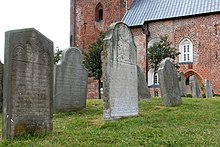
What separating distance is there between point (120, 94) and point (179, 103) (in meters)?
3.76

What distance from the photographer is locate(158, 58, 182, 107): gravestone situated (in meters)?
10.3

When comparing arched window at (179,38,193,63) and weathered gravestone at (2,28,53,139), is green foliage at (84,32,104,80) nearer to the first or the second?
arched window at (179,38,193,63)

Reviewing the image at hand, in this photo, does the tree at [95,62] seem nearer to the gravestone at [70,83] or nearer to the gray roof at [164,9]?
the gray roof at [164,9]

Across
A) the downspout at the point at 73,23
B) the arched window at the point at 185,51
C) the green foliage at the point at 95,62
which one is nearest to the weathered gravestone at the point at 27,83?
the green foliage at the point at 95,62

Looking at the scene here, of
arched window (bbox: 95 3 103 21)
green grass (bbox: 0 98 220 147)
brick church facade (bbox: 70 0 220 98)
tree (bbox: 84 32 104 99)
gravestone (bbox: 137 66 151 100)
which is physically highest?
arched window (bbox: 95 3 103 21)

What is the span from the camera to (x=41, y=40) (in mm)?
5938

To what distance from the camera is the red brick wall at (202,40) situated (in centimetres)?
2609

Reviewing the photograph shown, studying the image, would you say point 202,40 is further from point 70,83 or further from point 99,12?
point 70,83

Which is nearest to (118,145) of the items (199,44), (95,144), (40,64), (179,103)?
(95,144)

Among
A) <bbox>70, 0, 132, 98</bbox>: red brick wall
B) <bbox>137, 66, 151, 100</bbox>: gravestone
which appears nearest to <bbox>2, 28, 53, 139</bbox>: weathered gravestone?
<bbox>137, 66, 151, 100</bbox>: gravestone

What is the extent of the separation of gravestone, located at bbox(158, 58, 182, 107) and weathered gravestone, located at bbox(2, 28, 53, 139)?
5093 mm

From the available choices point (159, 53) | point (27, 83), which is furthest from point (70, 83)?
point (159, 53)

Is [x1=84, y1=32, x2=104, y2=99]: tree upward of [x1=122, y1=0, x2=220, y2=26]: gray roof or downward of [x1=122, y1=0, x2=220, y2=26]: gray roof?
downward

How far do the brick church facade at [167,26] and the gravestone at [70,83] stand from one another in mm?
18496
